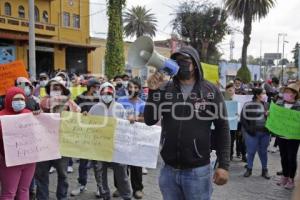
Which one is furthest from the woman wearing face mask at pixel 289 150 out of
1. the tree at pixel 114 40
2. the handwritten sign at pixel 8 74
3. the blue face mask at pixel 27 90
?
the tree at pixel 114 40

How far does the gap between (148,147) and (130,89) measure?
5.73ft

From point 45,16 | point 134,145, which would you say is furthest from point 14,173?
point 45,16

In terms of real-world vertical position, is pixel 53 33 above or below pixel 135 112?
above

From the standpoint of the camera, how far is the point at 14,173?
16.2 ft

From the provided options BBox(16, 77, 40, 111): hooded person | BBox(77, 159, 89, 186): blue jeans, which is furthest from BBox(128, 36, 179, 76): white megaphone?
BBox(77, 159, 89, 186): blue jeans

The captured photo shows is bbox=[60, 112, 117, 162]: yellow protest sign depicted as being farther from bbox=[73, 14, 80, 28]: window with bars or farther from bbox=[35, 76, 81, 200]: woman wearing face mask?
bbox=[73, 14, 80, 28]: window with bars

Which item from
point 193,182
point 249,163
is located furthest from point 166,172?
point 249,163

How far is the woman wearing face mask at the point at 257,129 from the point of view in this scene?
7.93 meters

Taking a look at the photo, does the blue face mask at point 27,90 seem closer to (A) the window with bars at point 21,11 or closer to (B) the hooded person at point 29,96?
(B) the hooded person at point 29,96

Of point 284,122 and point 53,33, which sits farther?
point 53,33

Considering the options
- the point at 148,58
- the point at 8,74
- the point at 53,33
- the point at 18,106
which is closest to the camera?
the point at 148,58

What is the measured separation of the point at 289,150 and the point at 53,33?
3025cm

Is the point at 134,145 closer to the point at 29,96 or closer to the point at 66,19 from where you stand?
the point at 29,96

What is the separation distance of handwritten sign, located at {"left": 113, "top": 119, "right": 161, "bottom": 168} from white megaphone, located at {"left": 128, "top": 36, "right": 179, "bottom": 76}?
2413 millimetres
